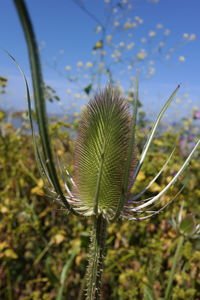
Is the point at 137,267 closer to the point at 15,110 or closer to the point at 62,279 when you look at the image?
the point at 62,279

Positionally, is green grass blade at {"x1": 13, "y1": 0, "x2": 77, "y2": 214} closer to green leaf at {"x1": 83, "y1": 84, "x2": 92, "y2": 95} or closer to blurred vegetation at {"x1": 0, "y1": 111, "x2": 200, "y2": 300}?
blurred vegetation at {"x1": 0, "y1": 111, "x2": 200, "y2": 300}

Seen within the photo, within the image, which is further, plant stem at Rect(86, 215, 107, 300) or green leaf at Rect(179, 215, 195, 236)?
green leaf at Rect(179, 215, 195, 236)

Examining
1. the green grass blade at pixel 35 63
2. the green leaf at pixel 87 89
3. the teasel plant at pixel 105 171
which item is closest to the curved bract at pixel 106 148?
the teasel plant at pixel 105 171

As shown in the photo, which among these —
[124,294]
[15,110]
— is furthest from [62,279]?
[15,110]

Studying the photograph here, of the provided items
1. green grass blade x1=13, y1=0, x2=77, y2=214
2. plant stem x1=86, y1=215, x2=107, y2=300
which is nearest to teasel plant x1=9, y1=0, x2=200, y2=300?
plant stem x1=86, y1=215, x2=107, y2=300

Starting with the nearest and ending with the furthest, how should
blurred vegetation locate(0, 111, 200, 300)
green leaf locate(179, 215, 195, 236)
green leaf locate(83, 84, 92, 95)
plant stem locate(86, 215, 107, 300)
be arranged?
1. plant stem locate(86, 215, 107, 300)
2. green leaf locate(179, 215, 195, 236)
3. blurred vegetation locate(0, 111, 200, 300)
4. green leaf locate(83, 84, 92, 95)

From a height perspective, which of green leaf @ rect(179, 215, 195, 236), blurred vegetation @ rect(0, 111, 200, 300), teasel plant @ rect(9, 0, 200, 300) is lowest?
blurred vegetation @ rect(0, 111, 200, 300)
